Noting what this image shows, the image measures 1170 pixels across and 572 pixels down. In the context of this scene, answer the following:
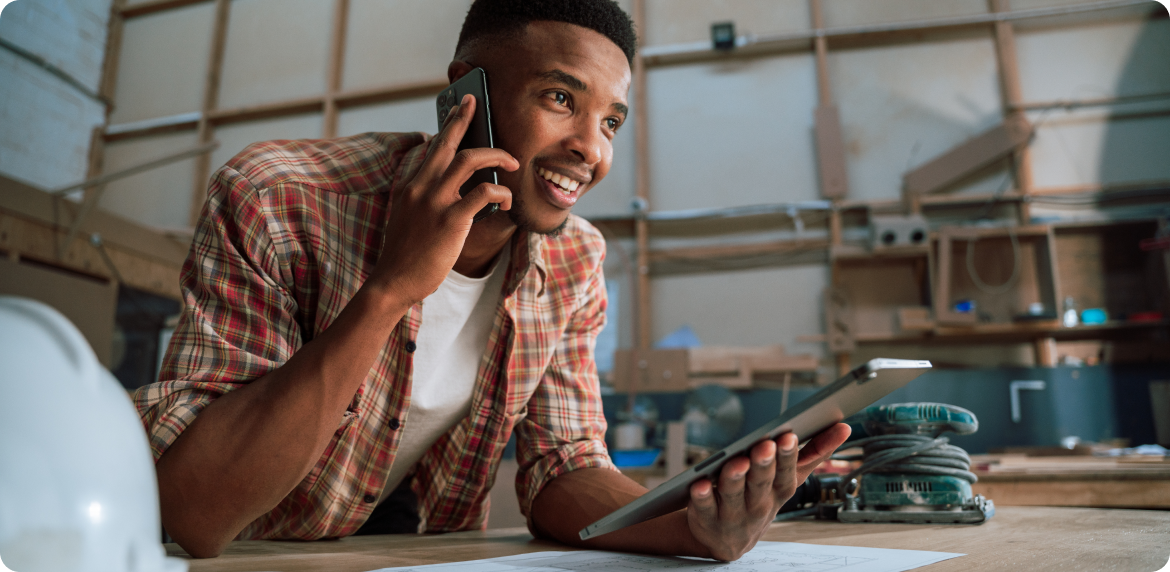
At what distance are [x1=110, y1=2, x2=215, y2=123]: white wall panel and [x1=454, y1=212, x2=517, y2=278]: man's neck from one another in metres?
3.31

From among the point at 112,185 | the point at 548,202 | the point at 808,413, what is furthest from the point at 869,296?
the point at 112,185

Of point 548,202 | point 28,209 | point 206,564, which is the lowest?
point 206,564

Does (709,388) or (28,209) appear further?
(709,388)

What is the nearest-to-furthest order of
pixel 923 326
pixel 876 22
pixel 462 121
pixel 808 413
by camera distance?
pixel 808 413
pixel 462 121
pixel 923 326
pixel 876 22

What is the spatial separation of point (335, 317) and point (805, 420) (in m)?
0.51

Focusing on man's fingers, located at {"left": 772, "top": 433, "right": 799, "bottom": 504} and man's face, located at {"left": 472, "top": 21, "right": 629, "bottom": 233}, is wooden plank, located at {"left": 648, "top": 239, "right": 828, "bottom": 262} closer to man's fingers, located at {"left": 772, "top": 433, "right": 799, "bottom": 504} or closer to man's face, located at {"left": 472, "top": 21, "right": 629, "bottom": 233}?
man's face, located at {"left": 472, "top": 21, "right": 629, "bottom": 233}

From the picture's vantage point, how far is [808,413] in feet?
1.55

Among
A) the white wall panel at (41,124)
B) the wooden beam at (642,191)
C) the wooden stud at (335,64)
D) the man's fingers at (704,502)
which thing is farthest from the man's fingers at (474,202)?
the white wall panel at (41,124)

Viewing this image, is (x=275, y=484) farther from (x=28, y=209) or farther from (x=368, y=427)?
(x=28, y=209)

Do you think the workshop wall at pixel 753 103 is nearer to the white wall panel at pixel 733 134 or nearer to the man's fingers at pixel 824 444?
the white wall panel at pixel 733 134

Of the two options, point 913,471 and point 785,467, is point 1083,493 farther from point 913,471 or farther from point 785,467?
point 785,467

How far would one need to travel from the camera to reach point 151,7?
3.62 metres

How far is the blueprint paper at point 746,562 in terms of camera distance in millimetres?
502

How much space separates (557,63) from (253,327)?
0.46 meters
